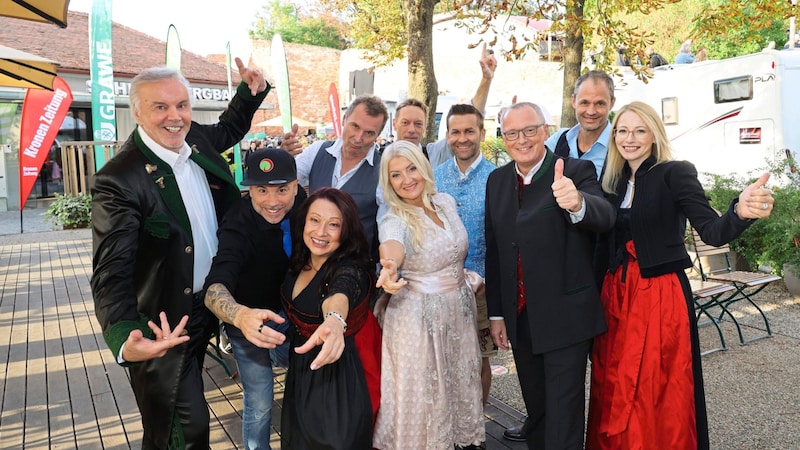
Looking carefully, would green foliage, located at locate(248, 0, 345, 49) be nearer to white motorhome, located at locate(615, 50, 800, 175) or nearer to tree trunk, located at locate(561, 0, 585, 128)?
white motorhome, located at locate(615, 50, 800, 175)

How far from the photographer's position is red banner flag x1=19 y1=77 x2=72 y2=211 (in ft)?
36.7

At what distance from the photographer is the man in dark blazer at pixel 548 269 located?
9.05 ft

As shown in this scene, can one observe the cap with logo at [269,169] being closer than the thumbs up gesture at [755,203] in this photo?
No

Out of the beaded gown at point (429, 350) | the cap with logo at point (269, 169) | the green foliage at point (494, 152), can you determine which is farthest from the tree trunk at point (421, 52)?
the green foliage at point (494, 152)

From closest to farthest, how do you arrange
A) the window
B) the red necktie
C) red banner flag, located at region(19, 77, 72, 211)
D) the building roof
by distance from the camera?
the red necktie
the window
red banner flag, located at region(19, 77, 72, 211)
the building roof

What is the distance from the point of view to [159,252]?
239cm

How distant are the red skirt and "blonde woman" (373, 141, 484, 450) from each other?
0.69m

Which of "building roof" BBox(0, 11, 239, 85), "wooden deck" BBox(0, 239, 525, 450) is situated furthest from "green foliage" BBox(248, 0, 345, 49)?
"wooden deck" BBox(0, 239, 525, 450)

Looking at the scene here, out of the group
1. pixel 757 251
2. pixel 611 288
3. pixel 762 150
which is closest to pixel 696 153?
pixel 762 150

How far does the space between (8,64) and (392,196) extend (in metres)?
6.23

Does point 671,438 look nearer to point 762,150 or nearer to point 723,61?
point 762,150

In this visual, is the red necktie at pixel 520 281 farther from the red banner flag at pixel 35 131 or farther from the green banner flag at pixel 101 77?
the green banner flag at pixel 101 77

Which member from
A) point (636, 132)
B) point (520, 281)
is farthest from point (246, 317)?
point (636, 132)

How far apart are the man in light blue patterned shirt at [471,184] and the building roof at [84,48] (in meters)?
14.4
